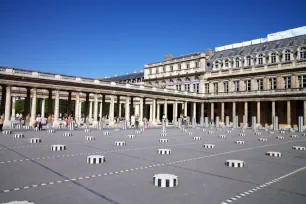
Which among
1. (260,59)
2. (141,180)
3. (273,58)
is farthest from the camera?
(260,59)

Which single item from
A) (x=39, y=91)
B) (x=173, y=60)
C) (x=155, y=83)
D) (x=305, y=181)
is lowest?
(x=305, y=181)

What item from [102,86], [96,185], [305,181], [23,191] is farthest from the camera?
[102,86]

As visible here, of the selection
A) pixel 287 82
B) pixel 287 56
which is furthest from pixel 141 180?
pixel 287 56

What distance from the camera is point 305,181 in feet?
25.8

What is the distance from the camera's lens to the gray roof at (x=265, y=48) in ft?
157

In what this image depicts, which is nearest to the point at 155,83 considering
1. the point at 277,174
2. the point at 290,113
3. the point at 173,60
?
the point at 173,60

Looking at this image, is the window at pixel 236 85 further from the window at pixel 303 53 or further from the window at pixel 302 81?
the window at pixel 303 53

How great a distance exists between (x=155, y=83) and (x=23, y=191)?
211ft

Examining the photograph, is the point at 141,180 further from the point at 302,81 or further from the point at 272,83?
the point at 272,83

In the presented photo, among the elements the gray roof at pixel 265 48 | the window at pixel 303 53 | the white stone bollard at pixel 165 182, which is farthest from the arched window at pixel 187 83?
the white stone bollard at pixel 165 182

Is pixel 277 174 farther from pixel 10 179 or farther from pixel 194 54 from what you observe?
pixel 194 54

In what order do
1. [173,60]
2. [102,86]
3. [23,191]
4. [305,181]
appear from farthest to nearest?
[173,60]
[102,86]
[305,181]
[23,191]

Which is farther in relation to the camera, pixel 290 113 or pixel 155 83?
pixel 155 83

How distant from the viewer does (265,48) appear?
52812mm
